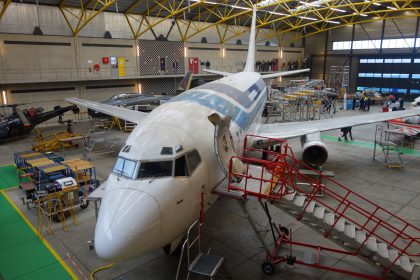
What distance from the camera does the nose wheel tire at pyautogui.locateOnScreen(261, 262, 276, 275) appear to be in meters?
9.83

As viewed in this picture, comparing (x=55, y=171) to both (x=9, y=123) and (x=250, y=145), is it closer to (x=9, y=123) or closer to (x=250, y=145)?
(x=250, y=145)

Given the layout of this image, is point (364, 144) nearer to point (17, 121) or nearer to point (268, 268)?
point (268, 268)

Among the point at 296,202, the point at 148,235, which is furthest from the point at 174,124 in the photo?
the point at 296,202

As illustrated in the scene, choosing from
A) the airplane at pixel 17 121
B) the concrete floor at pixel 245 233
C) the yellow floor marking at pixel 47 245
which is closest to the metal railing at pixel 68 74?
the airplane at pixel 17 121

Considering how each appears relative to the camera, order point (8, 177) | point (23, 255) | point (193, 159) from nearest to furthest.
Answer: point (193, 159) < point (23, 255) < point (8, 177)

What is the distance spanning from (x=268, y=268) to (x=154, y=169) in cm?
490

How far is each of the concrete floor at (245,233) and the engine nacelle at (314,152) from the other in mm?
1580

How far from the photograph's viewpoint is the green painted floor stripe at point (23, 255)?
1020 cm

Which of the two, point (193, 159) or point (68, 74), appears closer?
point (193, 159)

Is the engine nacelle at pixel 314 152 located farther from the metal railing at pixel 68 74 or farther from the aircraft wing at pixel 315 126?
the metal railing at pixel 68 74

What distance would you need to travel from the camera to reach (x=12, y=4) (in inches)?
1321

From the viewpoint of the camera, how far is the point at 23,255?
444 inches

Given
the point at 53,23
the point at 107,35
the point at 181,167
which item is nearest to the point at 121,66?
the point at 107,35

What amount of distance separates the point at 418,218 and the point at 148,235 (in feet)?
39.8
